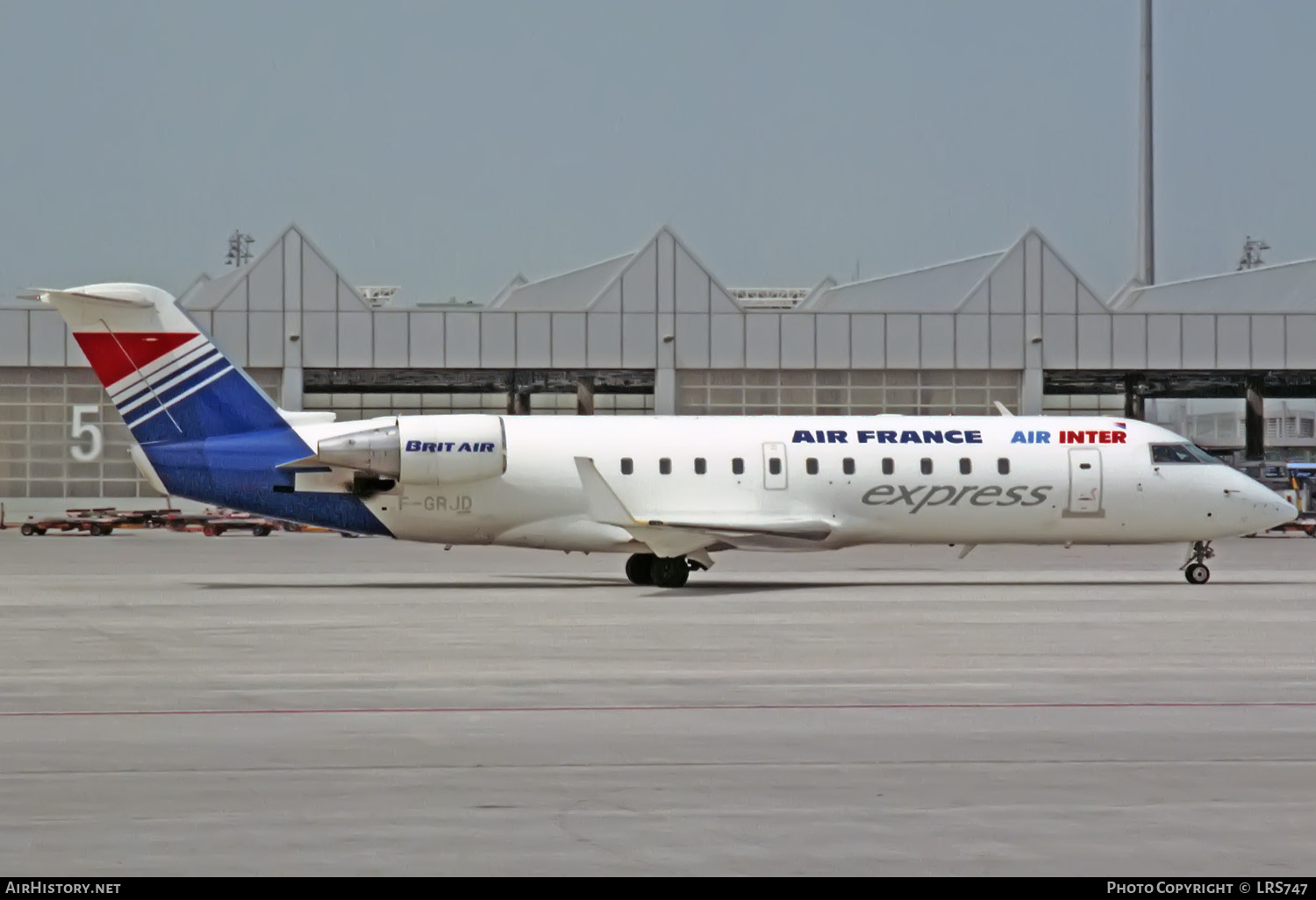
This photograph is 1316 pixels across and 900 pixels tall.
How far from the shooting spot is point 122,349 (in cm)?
2994

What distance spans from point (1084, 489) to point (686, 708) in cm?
1866

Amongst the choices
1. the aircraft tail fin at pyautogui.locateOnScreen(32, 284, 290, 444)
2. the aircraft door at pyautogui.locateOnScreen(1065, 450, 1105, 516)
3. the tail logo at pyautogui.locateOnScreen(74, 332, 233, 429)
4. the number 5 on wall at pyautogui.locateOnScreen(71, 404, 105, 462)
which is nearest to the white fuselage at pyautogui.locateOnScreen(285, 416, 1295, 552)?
the aircraft door at pyautogui.locateOnScreen(1065, 450, 1105, 516)

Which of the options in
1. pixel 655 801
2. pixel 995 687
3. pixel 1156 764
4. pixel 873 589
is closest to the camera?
pixel 655 801

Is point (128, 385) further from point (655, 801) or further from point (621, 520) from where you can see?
point (655, 801)

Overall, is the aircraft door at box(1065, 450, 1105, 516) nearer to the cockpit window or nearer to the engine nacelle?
the cockpit window

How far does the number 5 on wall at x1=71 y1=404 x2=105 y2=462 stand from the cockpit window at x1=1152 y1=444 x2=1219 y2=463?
38550mm

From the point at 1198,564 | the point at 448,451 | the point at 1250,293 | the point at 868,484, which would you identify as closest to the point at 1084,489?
the point at 1198,564

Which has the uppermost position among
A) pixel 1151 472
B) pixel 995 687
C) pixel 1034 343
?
pixel 1034 343

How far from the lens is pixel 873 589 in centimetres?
2952

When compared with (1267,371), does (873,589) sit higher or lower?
lower

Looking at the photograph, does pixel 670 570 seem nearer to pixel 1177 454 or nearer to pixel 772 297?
pixel 1177 454

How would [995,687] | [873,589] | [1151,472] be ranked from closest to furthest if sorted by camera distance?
[995,687]
[873,589]
[1151,472]

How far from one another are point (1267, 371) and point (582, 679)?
50.1 meters

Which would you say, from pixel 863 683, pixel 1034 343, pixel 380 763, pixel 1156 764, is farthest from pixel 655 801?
pixel 1034 343
